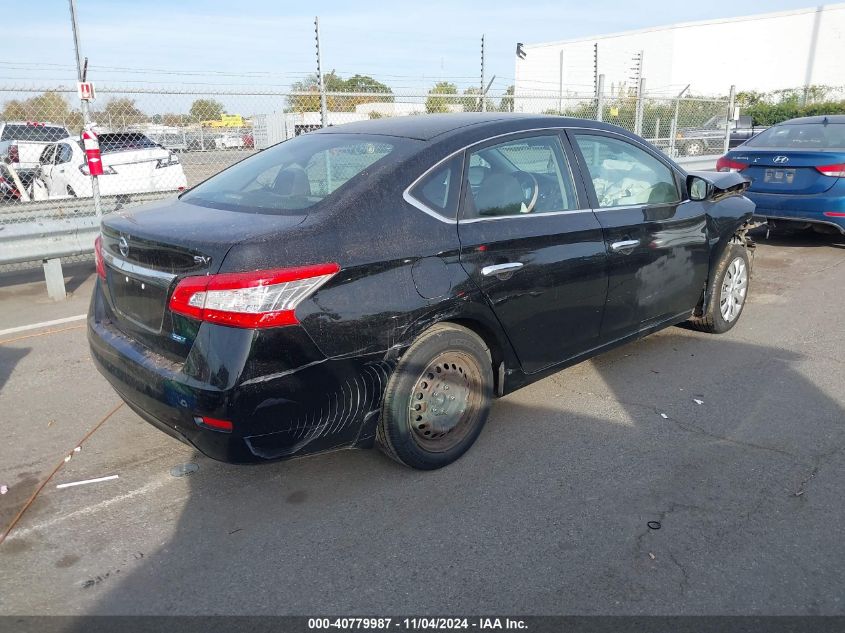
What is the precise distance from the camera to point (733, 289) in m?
5.68

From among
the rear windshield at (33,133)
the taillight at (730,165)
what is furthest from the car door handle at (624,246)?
the rear windshield at (33,133)

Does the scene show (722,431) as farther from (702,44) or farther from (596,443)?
(702,44)

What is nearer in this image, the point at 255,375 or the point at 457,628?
the point at 457,628

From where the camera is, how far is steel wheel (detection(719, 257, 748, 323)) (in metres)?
5.55

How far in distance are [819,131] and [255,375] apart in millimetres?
8712

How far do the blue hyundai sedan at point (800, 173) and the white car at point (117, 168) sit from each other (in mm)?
7499

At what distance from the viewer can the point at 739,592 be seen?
8.89 ft

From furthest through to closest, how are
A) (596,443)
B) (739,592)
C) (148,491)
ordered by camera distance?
(596,443)
(148,491)
(739,592)

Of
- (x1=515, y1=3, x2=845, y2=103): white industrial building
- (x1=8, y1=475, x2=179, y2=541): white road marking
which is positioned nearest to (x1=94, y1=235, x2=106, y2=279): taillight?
(x1=8, y1=475, x2=179, y2=541): white road marking

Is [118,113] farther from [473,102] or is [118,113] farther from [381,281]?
[381,281]

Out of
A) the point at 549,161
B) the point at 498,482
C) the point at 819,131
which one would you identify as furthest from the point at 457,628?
the point at 819,131

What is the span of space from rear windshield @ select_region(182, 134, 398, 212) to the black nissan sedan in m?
0.02

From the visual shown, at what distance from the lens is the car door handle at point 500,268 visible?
3.54 m

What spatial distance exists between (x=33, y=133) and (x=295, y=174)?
9602 millimetres
